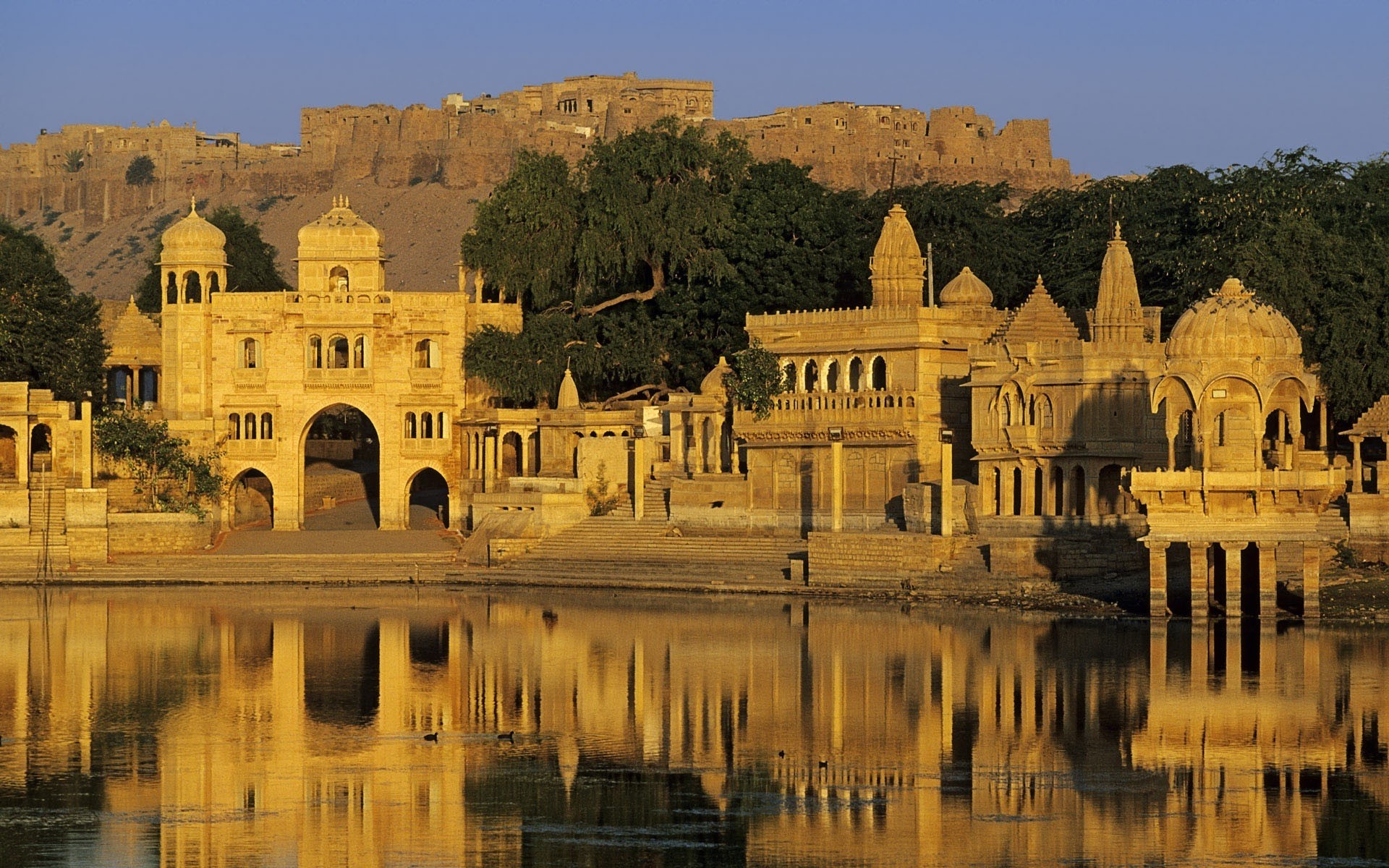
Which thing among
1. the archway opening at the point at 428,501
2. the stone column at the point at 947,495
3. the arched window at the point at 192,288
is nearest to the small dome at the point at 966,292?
the stone column at the point at 947,495

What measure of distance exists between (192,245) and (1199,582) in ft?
113

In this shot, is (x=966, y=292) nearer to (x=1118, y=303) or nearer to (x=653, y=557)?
(x=1118, y=303)

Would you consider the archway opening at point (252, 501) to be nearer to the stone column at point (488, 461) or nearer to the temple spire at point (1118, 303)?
the stone column at point (488, 461)

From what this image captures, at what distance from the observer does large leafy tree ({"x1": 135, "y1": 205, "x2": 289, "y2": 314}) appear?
88.5m

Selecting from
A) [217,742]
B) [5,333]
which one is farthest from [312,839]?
[5,333]

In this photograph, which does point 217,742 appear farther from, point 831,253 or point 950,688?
point 831,253

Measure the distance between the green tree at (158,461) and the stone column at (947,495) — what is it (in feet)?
67.4

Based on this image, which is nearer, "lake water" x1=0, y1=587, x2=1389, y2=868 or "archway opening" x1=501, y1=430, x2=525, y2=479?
"lake water" x1=0, y1=587, x2=1389, y2=868

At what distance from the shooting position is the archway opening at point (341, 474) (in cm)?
7175

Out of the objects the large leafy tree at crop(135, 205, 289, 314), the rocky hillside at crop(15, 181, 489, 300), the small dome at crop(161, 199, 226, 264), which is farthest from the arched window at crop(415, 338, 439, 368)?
the rocky hillside at crop(15, 181, 489, 300)

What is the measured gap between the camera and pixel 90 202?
523ft

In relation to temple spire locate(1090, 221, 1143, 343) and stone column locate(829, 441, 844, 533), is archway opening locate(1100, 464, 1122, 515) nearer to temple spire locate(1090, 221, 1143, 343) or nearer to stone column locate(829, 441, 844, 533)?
temple spire locate(1090, 221, 1143, 343)

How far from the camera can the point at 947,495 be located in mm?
54688

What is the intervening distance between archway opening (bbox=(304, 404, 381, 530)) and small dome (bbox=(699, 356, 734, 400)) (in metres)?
10.4
